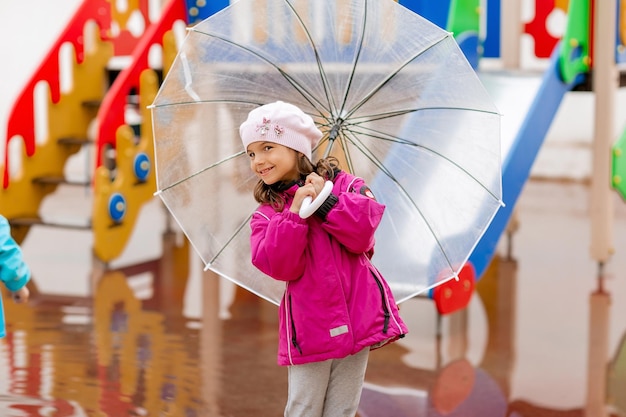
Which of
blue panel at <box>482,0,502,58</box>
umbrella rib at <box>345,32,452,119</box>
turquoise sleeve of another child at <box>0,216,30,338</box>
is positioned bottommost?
turquoise sleeve of another child at <box>0,216,30,338</box>

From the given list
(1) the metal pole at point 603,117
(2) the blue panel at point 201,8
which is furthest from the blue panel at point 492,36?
(2) the blue panel at point 201,8

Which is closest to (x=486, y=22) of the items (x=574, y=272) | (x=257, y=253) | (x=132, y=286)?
(x=574, y=272)

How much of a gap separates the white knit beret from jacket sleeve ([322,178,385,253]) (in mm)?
189

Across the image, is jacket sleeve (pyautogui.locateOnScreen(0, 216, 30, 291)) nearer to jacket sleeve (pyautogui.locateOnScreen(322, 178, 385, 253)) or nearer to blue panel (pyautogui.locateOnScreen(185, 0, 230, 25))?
jacket sleeve (pyautogui.locateOnScreen(322, 178, 385, 253))

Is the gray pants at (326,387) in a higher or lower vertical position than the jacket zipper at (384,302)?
lower

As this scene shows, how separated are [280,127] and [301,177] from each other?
168mm

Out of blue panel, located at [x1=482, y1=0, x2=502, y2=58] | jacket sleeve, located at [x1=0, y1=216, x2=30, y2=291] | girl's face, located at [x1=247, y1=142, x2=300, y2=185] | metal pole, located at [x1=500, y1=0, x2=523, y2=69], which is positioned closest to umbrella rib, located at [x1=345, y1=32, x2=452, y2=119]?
girl's face, located at [x1=247, y1=142, x2=300, y2=185]

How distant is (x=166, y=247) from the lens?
795cm

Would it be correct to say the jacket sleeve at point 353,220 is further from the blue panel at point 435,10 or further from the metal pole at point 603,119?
the metal pole at point 603,119

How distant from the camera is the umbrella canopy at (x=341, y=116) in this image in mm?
3195

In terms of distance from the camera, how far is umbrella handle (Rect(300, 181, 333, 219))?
109 inches

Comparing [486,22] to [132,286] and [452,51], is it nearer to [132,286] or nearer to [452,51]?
[132,286]

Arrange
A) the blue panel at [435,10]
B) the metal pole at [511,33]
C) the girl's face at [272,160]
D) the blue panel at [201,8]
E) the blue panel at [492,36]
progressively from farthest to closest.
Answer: the blue panel at [492,36] < the blue panel at [201,8] < the metal pole at [511,33] < the blue panel at [435,10] < the girl's face at [272,160]

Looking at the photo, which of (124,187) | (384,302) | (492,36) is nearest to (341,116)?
(384,302)
